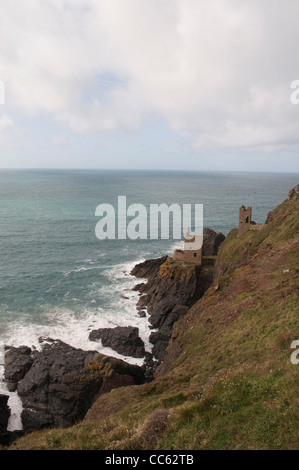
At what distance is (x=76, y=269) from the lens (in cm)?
5731

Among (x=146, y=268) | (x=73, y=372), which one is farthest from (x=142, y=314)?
(x=73, y=372)

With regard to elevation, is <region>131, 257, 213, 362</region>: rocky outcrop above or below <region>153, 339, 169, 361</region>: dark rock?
above

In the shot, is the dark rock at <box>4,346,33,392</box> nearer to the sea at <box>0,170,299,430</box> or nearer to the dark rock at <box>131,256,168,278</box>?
the sea at <box>0,170,299,430</box>

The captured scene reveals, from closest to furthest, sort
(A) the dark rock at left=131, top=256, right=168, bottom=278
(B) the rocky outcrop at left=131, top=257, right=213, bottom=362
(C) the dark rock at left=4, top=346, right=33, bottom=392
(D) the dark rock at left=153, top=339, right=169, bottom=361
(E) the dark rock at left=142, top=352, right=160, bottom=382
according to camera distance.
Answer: (C) the dark rock at left=4, top=346, right=33, bottom=392
(E) the dark rock at left=142, top=352, right=160, bottom=382
(D) the dark rock at left=153, top=339, right=169, bottom=361
(B) the rocky outcrop at left=131, top=257, right=213, bottom=362
(A) the dark rock at left=131, top=256, right=168, bottom=278

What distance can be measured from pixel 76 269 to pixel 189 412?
49.2 m

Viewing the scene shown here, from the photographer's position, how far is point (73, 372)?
2738 centimetres

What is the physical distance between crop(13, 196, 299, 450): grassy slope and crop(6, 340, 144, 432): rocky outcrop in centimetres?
548

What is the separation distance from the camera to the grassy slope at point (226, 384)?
9.31 metres

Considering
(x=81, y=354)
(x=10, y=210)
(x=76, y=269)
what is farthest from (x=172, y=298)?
(x=10, y=210)

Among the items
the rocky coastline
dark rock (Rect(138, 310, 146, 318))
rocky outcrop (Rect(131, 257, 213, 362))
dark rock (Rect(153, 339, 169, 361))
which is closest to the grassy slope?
the rocky coastline

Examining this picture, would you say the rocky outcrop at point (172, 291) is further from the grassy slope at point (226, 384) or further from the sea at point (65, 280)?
the grassy slope at point (226, 384)

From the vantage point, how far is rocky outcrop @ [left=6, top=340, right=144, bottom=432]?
81.7 feet

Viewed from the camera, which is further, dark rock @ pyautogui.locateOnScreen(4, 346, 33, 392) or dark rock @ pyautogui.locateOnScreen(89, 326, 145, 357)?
dark rock @ pyautogui.locateOnScreen(89, 326, 145, 357)
